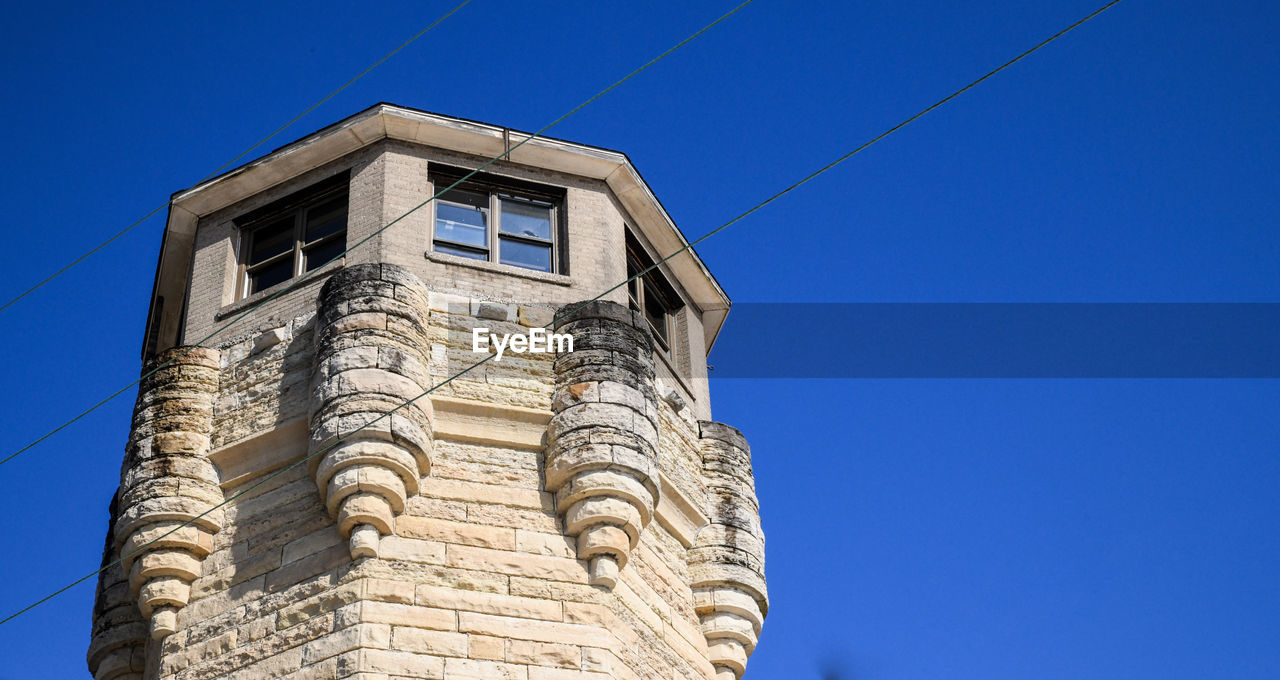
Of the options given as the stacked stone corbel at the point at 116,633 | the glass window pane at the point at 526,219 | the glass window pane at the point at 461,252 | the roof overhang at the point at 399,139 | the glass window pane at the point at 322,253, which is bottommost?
the stacked stone corbel at the point at 116,633

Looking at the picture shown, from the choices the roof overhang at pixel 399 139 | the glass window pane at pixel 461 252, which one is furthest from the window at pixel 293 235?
the glass window pane at pixel 461 252

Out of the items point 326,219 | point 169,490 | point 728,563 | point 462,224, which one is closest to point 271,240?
point 326,219

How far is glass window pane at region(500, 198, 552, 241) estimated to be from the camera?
1859 centimetres

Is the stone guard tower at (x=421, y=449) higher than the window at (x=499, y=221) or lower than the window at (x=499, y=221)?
lower

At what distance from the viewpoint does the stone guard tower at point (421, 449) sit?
1513 cm

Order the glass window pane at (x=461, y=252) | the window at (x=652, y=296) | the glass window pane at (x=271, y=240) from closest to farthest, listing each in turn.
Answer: the glass window pane at (x=461, y=252) < the glass window pane at (x=271, y=240) < the window at (x=652, y=296)

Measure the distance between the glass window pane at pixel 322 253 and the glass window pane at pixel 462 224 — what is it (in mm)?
1001

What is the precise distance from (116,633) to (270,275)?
399 centimetres

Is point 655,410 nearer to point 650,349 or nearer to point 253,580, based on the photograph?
point 650,349

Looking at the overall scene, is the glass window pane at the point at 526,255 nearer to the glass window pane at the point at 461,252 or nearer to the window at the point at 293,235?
the glass window pane at the point at 461,252

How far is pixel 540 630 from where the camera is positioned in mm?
15055

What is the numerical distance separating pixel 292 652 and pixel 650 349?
4851 mm

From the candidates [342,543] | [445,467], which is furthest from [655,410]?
[342,543]

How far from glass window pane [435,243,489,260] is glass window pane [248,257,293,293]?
158 centimetres
